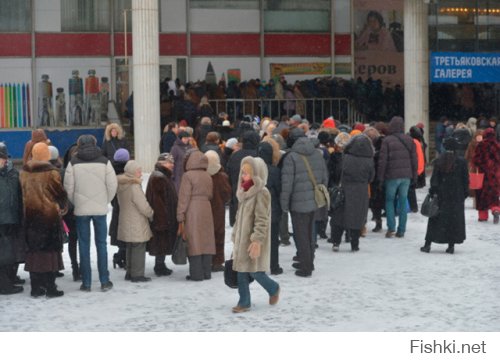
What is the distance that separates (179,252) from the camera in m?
14.3

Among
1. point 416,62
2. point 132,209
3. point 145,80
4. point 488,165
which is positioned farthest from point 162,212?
point 416,62

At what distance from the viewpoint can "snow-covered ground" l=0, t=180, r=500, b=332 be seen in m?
11.8

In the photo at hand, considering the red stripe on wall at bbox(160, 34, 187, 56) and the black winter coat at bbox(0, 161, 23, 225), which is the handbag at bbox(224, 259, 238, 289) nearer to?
the black winter coat at bbox(0, 161, 23, 225)

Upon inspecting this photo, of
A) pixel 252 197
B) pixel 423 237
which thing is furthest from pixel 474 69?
pixel 252 197

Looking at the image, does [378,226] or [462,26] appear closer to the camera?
[378,226]

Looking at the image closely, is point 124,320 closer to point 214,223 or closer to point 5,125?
point 214,223

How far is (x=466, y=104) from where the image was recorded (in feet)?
117

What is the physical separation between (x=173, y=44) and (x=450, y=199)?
20.4 metres

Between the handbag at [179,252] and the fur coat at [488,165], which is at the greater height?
the fur coat at [488,165]

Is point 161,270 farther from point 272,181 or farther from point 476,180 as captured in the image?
point 476,180

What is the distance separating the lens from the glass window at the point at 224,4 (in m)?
35.4

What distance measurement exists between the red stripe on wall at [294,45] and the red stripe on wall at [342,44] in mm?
521

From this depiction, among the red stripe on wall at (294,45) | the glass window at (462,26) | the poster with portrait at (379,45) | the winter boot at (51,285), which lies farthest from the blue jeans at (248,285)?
the glass window at (462,26)

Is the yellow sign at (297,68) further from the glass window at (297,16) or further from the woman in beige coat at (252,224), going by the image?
the woman in beige coat at (252,224)
